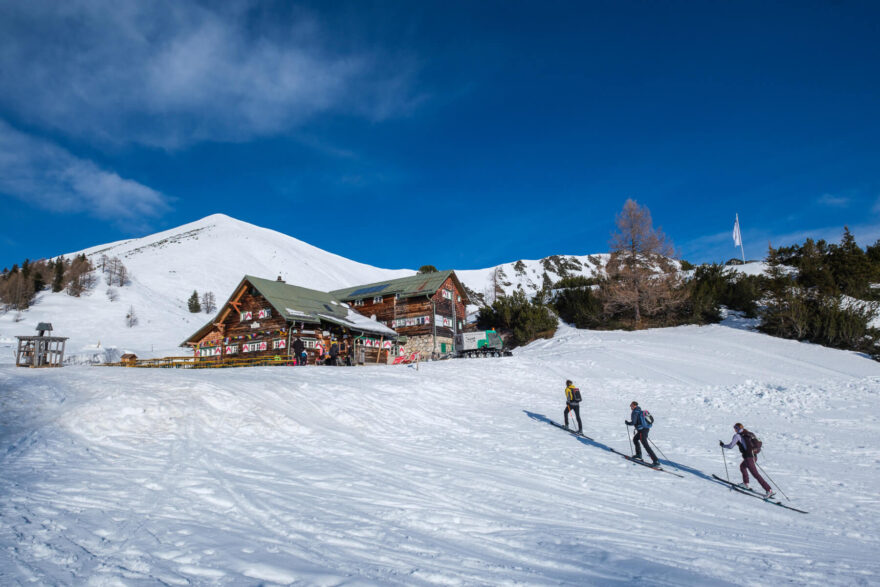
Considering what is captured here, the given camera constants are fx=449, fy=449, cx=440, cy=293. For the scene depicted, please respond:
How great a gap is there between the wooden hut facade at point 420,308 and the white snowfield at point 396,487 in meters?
16.3

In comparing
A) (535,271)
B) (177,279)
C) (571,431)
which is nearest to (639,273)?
(571,431)

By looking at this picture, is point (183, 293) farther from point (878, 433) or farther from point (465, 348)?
point (878, 433)

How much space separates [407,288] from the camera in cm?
3844

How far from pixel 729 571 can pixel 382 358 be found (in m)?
30.4

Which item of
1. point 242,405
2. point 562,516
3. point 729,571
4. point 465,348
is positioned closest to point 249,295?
point 465,348

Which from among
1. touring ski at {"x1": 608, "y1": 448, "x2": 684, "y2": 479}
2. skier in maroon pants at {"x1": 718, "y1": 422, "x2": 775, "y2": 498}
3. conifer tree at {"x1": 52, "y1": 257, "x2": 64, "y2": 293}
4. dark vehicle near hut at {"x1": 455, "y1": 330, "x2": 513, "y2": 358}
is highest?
conifer tree at {"x1": 52, "y1": 257, "x2": 64, "y2": 293}

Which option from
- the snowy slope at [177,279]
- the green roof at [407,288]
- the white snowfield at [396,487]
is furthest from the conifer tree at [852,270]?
the snowy slope at [177,279]

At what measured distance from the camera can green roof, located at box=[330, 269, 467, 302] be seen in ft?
121

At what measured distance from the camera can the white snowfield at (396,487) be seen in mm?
4828

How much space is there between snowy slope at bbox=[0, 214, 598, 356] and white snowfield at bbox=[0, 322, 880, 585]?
99.7 ft

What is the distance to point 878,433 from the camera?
14898 mm

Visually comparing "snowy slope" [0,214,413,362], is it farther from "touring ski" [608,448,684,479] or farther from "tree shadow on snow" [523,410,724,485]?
"touring ski" [608,448,684,479]

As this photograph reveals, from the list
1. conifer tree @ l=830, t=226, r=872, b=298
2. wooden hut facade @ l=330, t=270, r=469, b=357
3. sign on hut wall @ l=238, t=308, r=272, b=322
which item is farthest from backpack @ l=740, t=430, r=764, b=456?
conifer tree @ l=830, t=226, r=872, b=298

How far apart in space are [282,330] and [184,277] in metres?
65.3
